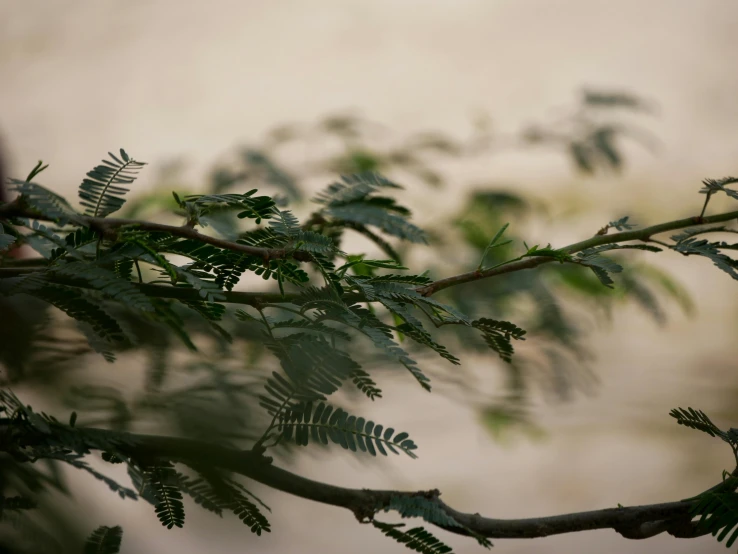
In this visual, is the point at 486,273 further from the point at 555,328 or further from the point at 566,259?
the point at 555,328

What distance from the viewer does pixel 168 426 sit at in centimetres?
16

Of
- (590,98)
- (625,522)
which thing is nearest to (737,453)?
(625,522)

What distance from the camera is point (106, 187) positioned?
24cm

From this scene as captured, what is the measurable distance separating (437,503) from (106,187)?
0.14m

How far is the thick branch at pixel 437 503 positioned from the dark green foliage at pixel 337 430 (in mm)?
12

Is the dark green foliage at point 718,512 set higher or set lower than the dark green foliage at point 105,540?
higher

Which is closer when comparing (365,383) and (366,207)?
(365,383)

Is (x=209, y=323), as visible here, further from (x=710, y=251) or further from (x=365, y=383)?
(x=710, y=251)

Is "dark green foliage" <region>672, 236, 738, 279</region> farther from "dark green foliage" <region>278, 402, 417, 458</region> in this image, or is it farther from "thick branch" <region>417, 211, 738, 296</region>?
"dark green foliage" <region>278, 402, 417, 458</region>

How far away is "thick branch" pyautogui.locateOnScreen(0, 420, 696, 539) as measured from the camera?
0.21 metres

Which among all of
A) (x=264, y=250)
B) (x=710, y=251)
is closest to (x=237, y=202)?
(x=264, y=250)

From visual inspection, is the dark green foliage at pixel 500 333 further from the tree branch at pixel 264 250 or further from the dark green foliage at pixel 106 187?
the dark green foliage at pixel 106 187

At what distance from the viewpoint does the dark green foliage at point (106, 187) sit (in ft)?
0.77

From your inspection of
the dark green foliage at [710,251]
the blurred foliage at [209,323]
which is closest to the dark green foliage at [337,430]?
the blurred foliage at [209,323]
